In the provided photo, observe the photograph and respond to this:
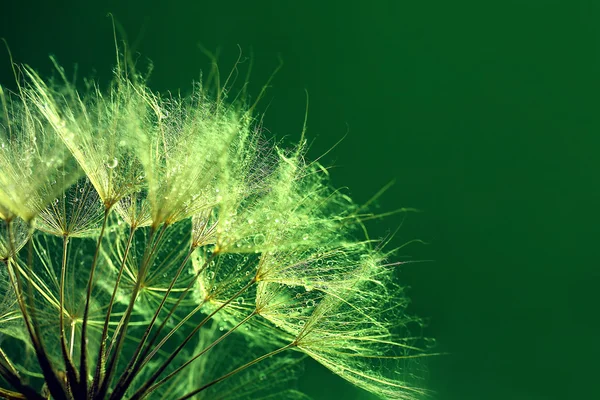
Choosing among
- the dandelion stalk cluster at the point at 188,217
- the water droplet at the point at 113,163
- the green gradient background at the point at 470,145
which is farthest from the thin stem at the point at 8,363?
the green gradient background at the point at 470,145

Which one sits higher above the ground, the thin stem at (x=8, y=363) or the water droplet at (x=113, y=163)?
the water droplet at (x=113, y=163)

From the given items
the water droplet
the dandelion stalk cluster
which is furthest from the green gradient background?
the water droplet

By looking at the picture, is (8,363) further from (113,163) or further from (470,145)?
(470,145)

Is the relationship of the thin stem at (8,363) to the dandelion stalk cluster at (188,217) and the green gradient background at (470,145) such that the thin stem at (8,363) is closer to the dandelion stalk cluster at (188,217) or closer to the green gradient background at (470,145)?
the dandelion stalk cluster at (188,217)

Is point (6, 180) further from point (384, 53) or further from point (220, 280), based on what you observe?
point (384, 53)

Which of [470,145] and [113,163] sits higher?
[470,145]

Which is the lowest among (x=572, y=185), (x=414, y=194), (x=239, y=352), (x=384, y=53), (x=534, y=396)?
(x=239, y=352)

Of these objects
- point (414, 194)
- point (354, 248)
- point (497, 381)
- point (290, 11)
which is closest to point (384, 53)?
point (290, 11)

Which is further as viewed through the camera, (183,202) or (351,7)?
(351,7)

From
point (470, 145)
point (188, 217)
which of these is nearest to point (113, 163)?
point (188, 217)
